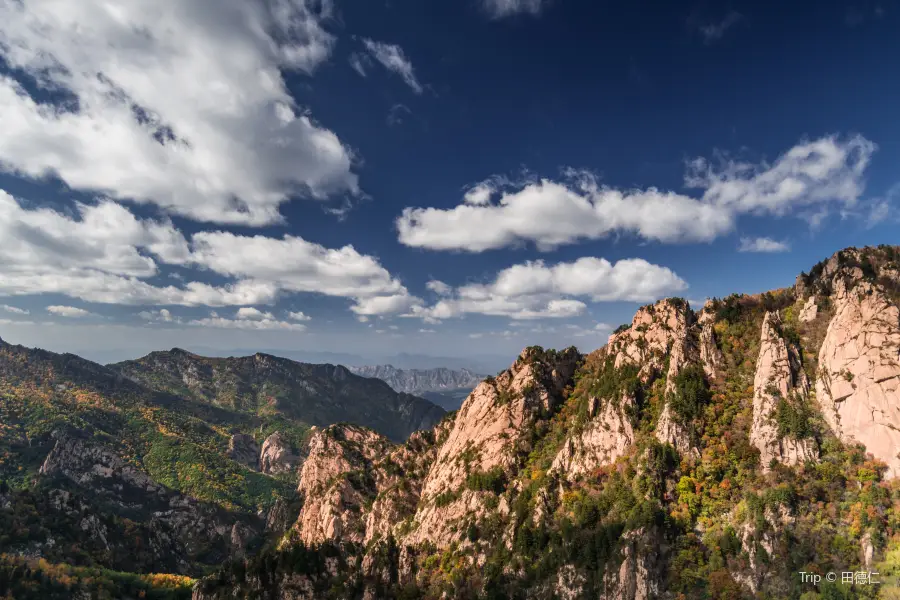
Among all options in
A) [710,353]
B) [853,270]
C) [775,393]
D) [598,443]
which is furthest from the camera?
[598,443]

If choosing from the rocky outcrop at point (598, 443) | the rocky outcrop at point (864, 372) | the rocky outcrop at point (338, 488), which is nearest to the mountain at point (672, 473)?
the rocky outcrop at point (864, 372)

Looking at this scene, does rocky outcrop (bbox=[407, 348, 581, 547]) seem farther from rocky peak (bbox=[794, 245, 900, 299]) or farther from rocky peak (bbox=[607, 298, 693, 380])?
rocky peak (bbox=[794, 245, 900, 299])

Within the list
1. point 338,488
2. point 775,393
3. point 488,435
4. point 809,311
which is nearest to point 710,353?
point 775,393

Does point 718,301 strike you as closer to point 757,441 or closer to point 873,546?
point 757,441

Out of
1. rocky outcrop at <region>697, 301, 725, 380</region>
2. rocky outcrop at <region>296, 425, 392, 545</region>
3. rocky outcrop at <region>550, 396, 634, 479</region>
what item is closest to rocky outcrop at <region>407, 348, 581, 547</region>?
rocky outcrop at <region>550, 396, 634, 479</region>

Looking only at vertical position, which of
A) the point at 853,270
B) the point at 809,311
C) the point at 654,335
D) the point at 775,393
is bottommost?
the point at 775,393

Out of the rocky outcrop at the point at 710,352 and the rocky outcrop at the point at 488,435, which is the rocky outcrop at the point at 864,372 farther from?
the rocky outcrop at the point at 488,435

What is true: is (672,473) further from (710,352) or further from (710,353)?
(710,352)

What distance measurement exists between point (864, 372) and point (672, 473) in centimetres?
3089

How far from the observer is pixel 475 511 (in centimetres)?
9444

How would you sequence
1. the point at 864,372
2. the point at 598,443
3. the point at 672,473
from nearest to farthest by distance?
the point at 864,372 < the point at 672,473 < the point at 598,443

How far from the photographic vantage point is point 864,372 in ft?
195

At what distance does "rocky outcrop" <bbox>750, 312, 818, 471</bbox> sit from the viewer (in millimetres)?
62719

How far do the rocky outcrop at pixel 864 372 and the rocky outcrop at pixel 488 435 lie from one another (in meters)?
55.5
